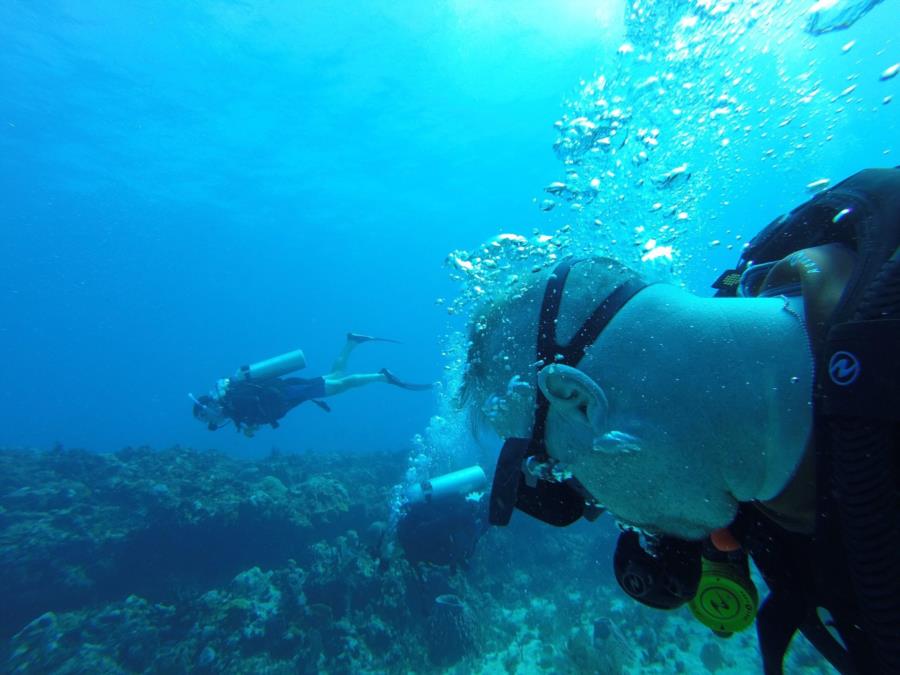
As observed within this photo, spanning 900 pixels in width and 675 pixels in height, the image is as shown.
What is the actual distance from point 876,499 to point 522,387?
86cm

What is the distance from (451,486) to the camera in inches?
360

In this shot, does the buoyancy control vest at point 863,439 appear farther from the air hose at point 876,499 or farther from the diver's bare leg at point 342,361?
the diver's bare leg at point 342,361

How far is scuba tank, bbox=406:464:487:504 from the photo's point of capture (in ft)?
29.8

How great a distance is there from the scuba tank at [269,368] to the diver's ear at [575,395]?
41.8 feet

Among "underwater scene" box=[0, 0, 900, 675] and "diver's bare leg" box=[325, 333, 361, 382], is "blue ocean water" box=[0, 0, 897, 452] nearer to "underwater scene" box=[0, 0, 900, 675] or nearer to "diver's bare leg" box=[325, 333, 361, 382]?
A: "underwater scene" box=[0, 0, 900, 675]

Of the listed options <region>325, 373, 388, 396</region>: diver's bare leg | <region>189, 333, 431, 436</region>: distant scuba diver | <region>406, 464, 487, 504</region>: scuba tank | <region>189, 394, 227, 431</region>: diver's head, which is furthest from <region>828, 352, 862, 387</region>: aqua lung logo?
<region>189, 394, 227, 431</region>: diver's head

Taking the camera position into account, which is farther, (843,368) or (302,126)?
(302,126)

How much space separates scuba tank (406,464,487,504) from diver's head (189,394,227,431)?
734 centimetres

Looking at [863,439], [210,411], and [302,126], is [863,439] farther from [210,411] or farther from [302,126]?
[302,126]


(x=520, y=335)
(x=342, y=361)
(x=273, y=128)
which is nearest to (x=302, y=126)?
(x=273, y=128)

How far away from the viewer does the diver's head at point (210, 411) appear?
516 inches

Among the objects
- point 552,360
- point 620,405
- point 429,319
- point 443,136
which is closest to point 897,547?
point 620,405

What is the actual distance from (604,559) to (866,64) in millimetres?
33448

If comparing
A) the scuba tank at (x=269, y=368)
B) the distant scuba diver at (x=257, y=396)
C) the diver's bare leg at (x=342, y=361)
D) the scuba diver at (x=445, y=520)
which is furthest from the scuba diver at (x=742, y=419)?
the diver's bare leg at (x=342, y=361)
